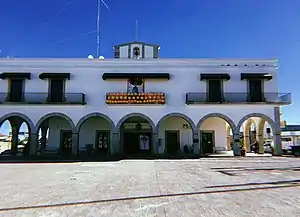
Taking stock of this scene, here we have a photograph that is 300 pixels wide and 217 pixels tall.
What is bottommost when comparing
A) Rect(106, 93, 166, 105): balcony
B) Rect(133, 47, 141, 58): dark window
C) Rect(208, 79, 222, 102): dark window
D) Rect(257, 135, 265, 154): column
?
Rect(257, 135, 265, 154): column

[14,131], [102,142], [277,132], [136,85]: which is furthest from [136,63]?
[14,131]

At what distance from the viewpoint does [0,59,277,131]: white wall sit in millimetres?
21344

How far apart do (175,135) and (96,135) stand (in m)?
6.29

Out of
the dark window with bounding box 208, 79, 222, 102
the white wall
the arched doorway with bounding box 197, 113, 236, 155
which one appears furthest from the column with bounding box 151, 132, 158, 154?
the dark window with bounding box 208, 79, 222, 102

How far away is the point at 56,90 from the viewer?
21.9 metres

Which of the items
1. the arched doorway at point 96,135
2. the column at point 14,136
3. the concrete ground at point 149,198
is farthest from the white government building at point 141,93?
the concrete ground at point 149,198

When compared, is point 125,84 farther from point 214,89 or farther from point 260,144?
point 260,144

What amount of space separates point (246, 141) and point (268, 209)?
2295cm

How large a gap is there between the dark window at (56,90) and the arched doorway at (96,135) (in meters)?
2.81

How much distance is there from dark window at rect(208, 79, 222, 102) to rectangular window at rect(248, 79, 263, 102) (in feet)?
7.31

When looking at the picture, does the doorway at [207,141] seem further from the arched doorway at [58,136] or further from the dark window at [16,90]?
the dark window at [16,90]

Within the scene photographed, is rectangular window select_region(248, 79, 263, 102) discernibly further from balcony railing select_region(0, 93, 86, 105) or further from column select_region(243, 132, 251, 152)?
balcony railing select_region(0, 93, 86, 105)

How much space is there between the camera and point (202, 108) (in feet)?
70.1

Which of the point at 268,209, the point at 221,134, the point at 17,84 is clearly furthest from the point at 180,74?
the point at 268,209
